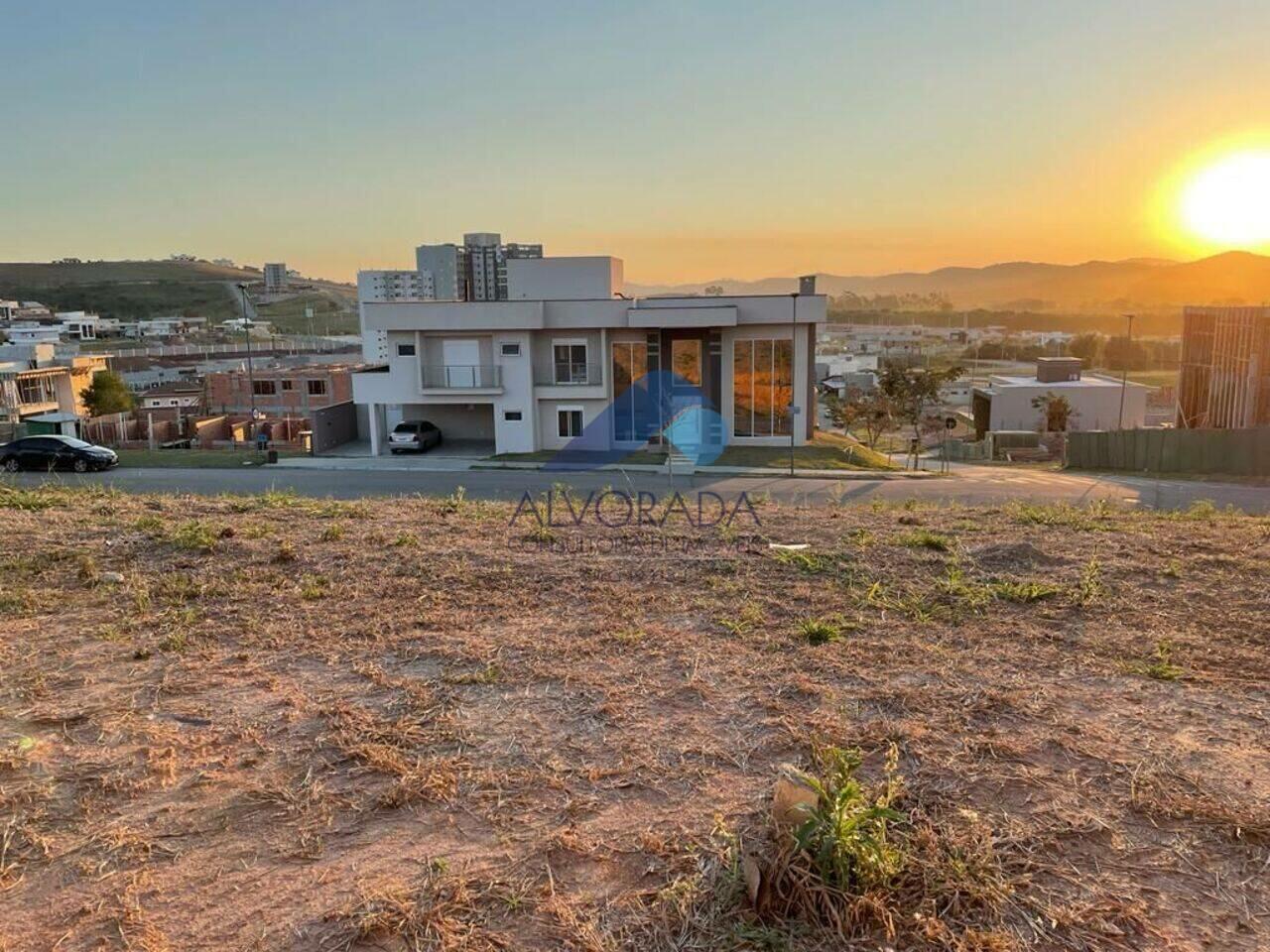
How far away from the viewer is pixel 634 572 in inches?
265

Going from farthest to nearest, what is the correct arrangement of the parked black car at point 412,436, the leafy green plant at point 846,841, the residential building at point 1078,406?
the residential building at point 1078,406
the parked black car at point 412,436
the leafy green plant at point 846,841

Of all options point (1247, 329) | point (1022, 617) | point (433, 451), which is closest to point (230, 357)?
point (433, 451)

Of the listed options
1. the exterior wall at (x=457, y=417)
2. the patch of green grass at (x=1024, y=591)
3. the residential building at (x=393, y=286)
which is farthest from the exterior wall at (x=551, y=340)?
the residential building at (x=393, y=286)

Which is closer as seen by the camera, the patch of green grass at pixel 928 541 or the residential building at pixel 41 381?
the patch of green grass at pixel 928 541

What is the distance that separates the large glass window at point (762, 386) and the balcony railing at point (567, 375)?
230 inches

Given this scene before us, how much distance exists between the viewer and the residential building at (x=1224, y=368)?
3177 cm

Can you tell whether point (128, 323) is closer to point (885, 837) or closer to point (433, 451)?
point (433, 451)

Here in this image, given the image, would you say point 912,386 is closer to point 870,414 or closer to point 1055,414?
point 870,414

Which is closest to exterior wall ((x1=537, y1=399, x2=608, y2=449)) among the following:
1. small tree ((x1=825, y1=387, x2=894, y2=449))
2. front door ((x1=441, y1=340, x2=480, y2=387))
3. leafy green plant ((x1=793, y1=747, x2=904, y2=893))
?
front door ((x1=441, y1=340, x2=480, y2=387))

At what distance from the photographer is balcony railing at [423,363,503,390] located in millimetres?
32875

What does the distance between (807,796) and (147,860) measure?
2.37 m

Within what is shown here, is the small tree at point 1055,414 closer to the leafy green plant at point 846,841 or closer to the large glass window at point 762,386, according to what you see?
the large glass window at point 762,386

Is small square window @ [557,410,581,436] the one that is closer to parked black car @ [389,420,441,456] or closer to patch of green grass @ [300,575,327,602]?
parked black car @ [389,420,441,456]

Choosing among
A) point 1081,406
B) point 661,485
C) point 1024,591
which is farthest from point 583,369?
point 1081,406
